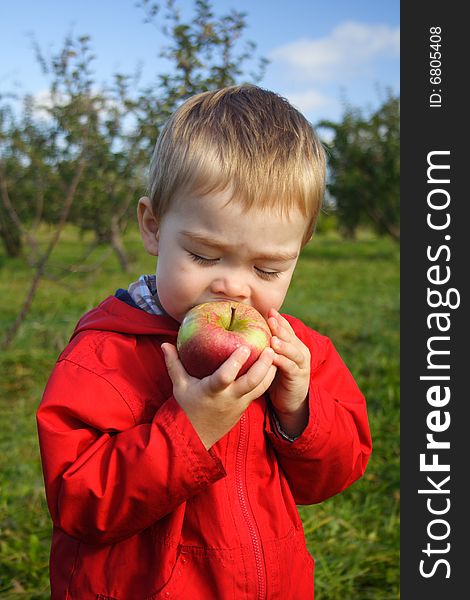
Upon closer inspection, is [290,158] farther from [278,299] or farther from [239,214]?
[278,299]

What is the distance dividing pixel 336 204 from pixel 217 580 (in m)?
14.6

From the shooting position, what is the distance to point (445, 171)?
3.04m

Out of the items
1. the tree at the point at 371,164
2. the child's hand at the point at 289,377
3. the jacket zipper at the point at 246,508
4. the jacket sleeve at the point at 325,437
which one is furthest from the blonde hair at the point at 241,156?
the tree at the point at 371,164

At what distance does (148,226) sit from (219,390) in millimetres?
499

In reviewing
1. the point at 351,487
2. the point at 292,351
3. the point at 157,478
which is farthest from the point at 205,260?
the point at 351,487

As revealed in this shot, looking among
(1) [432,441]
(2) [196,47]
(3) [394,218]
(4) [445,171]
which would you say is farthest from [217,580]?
(3) [394,218]

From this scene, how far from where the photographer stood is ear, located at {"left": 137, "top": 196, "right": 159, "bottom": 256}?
5.46 feet

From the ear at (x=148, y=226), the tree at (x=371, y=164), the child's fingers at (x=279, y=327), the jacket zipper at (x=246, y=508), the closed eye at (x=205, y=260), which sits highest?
the tree at (x=371, y=164)

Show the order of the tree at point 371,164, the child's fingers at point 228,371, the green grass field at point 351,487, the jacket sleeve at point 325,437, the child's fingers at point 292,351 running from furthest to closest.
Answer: the tree at point 371,164, the green grass field at point 351,487, the jacket sleeve at point 325,437, the child's fingers at point 292,351, the child's fingers at point 228,371

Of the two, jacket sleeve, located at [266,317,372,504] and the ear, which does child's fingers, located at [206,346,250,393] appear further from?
the ear

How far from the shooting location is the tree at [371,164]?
14516mm

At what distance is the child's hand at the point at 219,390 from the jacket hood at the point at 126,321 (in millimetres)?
102

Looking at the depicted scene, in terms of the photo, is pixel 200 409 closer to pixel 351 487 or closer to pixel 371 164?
pixel 351 487

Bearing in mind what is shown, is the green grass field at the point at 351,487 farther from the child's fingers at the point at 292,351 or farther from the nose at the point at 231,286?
the nose at the point at 231,286
